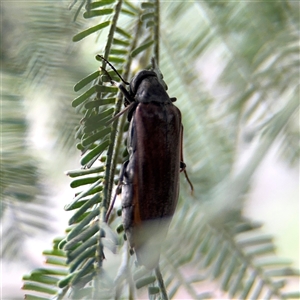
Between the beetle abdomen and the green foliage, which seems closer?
the green foliage

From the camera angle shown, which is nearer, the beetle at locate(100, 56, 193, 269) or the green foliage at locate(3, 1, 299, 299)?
the green foliage at locate(3, 1, 299, 299)

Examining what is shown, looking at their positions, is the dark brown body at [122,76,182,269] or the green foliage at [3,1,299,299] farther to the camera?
the dark brown body at [122,76,182,269]

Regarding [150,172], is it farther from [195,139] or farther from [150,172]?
[195,139]

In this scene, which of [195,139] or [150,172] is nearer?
[150,172]

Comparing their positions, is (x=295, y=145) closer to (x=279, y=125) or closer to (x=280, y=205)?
(x=280, y=205)

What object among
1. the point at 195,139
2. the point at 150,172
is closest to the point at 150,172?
the point at 150,172

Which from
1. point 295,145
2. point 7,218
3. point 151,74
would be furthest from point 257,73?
point 7,218
